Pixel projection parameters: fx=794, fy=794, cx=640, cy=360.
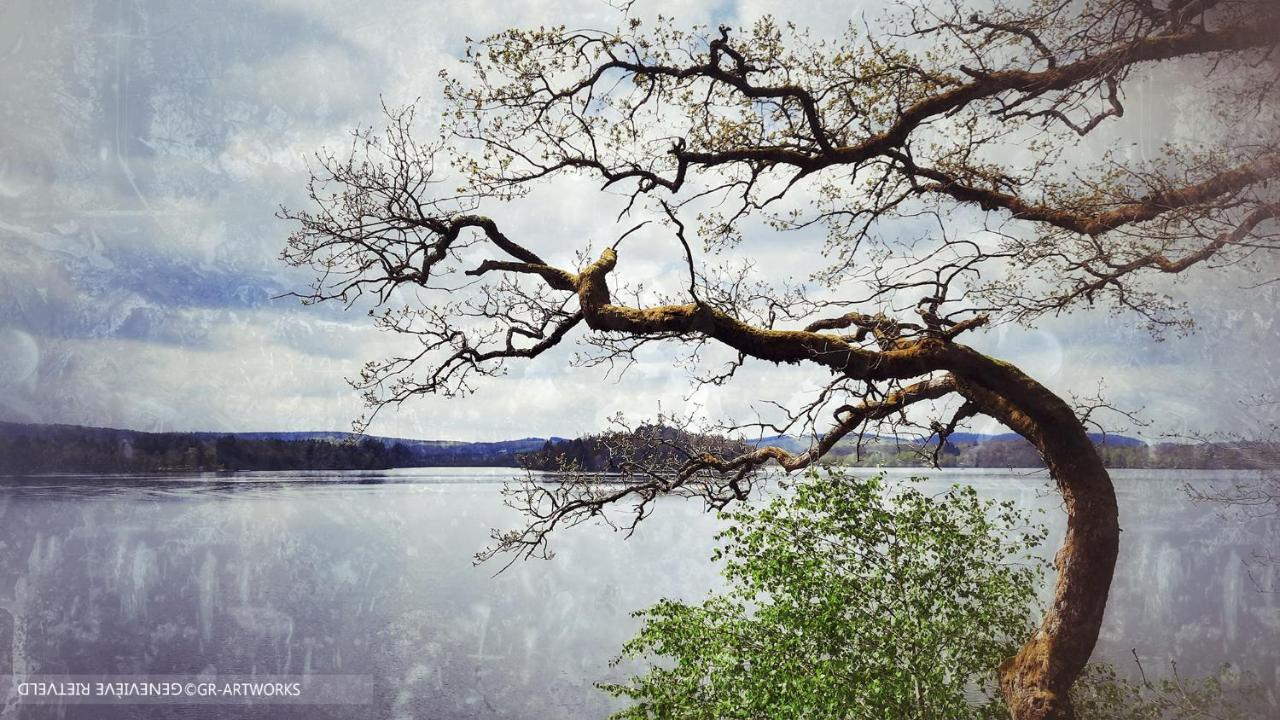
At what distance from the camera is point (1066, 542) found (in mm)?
4527

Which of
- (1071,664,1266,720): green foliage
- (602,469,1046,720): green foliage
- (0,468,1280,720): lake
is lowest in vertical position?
(0,468,1280,720): lake

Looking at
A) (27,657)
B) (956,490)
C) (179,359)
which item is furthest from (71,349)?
(956,490)

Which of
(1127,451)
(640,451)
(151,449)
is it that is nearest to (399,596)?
(151,449)

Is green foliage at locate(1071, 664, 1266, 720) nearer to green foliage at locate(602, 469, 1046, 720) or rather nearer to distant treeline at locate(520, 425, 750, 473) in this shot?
green foliage at locate(602, 469, 1046, 720)

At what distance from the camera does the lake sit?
8.27 meters

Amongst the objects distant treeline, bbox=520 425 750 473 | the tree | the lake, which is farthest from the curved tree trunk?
the lake

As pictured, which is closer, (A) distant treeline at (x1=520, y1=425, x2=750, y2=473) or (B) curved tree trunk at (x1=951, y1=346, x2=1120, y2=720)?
(B) curved tree trunk at (x1=951, y1=346, x2=1120, y2=720)

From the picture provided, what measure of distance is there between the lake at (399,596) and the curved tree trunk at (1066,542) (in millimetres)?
2534

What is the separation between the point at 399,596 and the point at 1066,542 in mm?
26439

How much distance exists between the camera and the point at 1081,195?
17.8 ft

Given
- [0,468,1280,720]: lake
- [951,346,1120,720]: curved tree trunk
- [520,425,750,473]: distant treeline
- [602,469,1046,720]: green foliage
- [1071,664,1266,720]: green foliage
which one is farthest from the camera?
[0,468,1280,720]: lake

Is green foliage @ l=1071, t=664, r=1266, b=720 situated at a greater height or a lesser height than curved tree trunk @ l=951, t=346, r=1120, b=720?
lesser

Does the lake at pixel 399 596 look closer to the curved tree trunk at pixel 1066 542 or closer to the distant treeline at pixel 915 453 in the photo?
the distant treeline at pixel 915 453

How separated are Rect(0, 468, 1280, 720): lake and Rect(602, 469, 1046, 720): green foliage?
6.59ft
